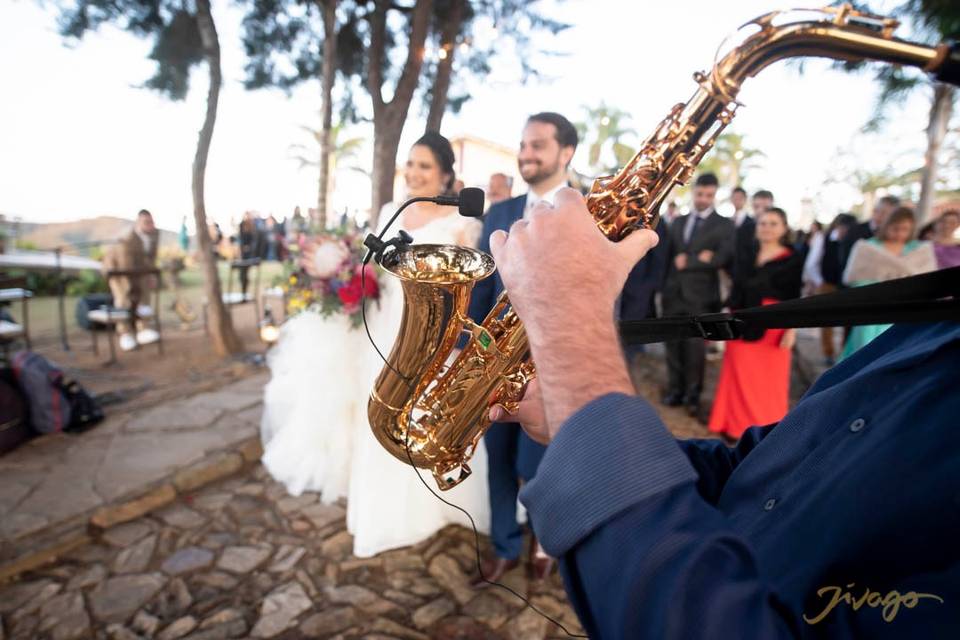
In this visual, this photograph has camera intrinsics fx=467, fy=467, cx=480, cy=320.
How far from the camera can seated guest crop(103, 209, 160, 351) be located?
7.34m

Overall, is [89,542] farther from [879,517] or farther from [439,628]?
[879,517]

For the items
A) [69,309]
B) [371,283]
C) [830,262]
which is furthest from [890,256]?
[69,309]

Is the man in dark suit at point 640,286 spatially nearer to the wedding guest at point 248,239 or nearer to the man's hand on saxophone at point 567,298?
the man's hand on saxophone at point 567,298

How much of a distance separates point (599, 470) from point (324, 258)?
3.20 m

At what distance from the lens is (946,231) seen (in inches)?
189

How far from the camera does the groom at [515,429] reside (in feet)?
9.53

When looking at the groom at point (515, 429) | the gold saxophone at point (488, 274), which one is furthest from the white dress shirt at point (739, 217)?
the gold saxophone at point (488, 274)

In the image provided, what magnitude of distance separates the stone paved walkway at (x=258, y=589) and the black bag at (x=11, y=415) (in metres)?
1.71

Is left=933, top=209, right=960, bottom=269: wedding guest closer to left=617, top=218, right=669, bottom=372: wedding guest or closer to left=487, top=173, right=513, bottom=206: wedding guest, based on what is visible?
left=617, top=218, right=669, bottom=372: wedding guest

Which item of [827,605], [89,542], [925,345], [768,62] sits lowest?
[89,542]

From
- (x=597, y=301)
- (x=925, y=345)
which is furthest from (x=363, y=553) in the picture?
(x=925, y=345)

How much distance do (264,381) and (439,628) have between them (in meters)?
4.51

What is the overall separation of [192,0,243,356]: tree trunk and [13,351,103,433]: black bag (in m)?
2.74

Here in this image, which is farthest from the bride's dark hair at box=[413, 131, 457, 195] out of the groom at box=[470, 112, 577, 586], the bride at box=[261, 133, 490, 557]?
the groom at box=[470, 112, 577, 586]
